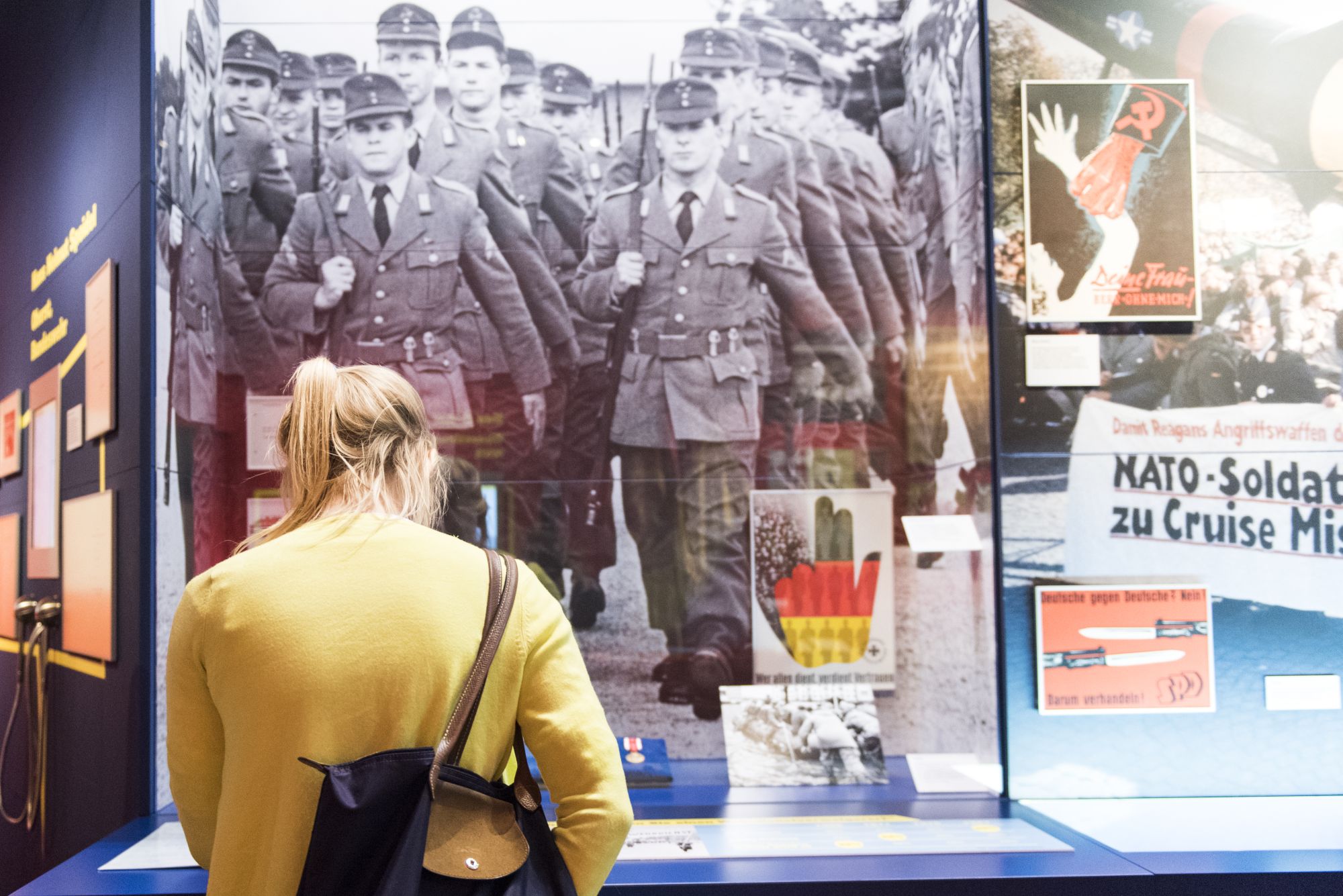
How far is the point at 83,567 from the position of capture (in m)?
3.10

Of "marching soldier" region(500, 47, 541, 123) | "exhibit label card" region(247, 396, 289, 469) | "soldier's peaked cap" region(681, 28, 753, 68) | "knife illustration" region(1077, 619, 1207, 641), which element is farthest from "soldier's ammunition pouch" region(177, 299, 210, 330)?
"knife illustration" region(1077, 619, 1207, 641)

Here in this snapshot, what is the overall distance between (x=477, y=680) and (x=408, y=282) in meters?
2.21

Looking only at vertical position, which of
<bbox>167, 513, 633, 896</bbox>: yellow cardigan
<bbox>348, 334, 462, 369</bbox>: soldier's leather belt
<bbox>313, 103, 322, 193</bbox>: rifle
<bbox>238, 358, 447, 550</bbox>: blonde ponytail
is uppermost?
<bbox>313, 103, 322, 193</bbox>: rifle

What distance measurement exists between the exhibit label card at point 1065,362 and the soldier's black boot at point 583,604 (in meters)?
1.47

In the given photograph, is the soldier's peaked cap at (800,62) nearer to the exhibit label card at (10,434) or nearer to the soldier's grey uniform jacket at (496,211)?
the soldier's grey uniform jacket at (496,211)

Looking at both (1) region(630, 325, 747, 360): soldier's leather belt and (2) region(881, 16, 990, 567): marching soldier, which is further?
(1) region(630, 325, 747, 360): soldier's leather belt

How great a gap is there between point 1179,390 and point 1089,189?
1.90 feet

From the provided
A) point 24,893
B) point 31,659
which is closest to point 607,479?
point 24,893

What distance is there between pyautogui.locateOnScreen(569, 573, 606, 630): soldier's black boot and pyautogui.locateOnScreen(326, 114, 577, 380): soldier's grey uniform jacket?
0.73 meters

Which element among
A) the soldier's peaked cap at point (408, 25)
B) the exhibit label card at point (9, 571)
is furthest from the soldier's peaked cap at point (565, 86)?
the exhibit label card at point (9, 571)

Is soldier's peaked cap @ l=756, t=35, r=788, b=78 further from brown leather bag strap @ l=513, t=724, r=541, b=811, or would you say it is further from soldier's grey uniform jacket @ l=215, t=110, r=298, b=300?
brown leather bag strap @ l=513, t=724, r=541, b=811

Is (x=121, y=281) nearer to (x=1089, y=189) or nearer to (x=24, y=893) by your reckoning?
(x=24, y=893)

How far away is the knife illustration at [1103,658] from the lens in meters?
2.57

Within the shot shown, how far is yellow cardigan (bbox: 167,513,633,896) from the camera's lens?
1.26 m
